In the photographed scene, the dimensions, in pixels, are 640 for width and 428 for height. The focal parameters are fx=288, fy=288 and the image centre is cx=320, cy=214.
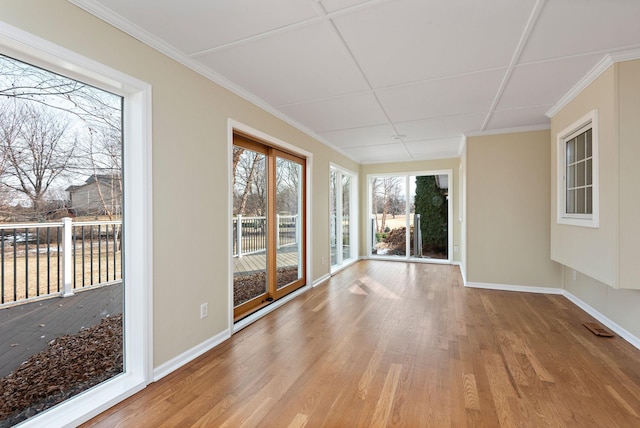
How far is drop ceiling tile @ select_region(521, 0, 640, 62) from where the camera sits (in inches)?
68.4

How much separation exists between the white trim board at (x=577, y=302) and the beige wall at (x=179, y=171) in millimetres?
3770

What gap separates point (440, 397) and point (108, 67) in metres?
2.98

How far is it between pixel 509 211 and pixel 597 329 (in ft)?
6.28

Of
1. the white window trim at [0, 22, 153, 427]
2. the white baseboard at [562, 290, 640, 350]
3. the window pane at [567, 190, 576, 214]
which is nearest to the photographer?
the white window trim at [0, 22, 153, 427]

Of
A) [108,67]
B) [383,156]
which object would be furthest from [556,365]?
[383,156]

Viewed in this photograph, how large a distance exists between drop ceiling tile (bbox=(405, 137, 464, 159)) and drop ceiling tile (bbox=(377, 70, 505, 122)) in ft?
4.95

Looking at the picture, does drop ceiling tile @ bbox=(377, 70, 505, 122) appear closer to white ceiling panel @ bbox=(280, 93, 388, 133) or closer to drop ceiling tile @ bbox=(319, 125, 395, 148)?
white ceiling panel @ bbox=(280, 93, 388, 133)

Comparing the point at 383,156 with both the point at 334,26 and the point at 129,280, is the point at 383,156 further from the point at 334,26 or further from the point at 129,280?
the point at 129,280

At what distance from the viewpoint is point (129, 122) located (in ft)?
6.60

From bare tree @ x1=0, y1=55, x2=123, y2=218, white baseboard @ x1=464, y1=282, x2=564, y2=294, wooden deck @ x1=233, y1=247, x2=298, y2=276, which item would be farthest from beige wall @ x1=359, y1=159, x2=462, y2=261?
bare tree @ x1=0, y1=55, x2=123, y2=218

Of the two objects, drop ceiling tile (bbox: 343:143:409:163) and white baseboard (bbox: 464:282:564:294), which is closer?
white baseboard (bbox: 464:282:564:294)

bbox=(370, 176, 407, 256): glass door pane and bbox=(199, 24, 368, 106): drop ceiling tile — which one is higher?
bbox=(199, 24, 368, 106): drop ceiling tile

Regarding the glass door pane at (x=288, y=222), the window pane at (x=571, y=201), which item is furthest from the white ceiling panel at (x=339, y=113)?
the window pane at (x=571, y=201)

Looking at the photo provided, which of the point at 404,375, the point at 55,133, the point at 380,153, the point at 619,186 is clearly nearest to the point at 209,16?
the point at 55,133
